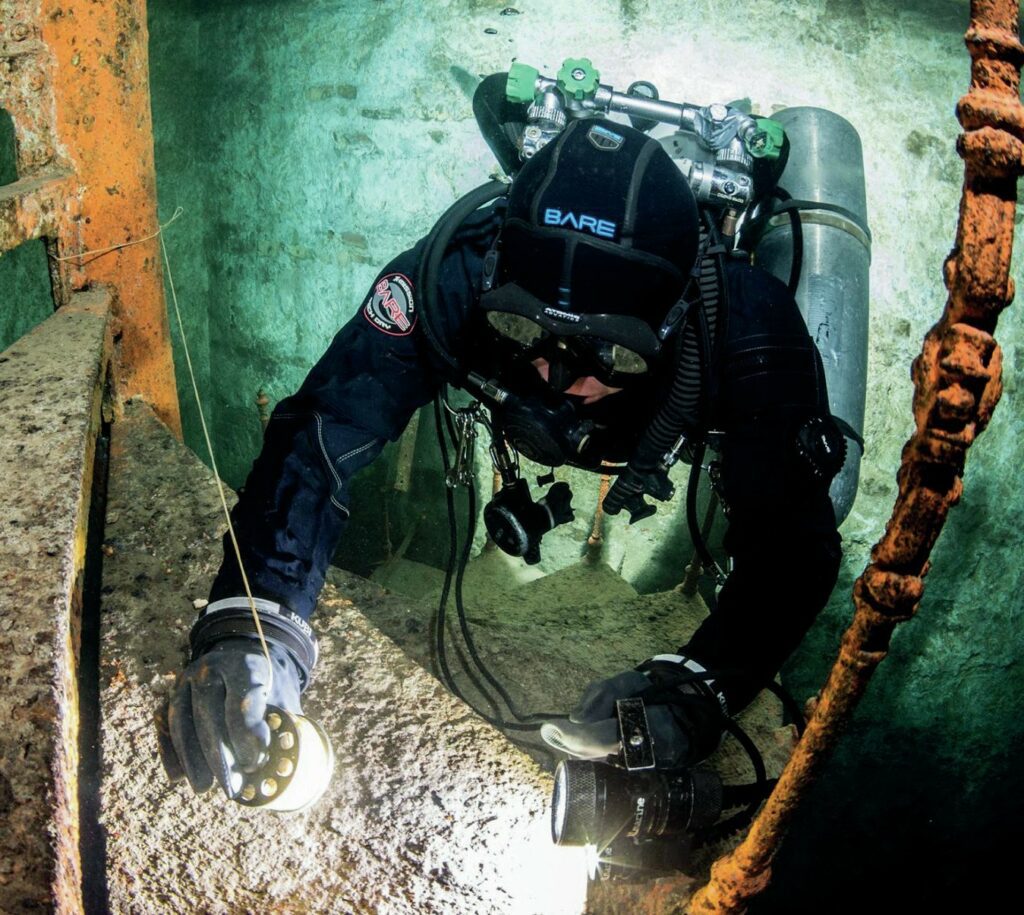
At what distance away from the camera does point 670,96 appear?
394 centimetres

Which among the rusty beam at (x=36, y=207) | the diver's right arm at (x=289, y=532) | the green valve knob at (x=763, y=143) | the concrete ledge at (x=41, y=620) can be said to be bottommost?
the diver's right arm at (x=289, y=532)

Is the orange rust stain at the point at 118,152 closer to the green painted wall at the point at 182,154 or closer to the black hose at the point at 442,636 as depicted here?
the black hose at the point at 442,636

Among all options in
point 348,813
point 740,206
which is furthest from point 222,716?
point 740,206

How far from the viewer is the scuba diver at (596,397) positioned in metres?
1.82

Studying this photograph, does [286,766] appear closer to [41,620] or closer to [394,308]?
[41,620]

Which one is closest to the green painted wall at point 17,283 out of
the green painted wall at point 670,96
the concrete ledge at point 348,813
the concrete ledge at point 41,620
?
the green painted wall at point 670,96

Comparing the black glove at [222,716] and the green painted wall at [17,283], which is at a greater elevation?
the black glove at [222,716]

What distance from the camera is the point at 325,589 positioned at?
2182 mm

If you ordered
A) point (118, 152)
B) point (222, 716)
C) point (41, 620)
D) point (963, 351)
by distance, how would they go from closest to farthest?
point (963, 351) < point (41, 620) < point (222, 716) < point (118, 152)

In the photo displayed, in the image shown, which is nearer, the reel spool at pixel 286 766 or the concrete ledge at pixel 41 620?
the concrete ledge at pixel 41 620

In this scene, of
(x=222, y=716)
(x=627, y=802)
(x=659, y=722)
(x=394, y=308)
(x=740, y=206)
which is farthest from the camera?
(x=740, y=206)

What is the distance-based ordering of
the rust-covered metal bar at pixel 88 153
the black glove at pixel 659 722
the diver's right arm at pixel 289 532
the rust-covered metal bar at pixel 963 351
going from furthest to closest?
the rust-covered metal bar at pixel 88 153 < the black glove at pixel 659 722 < the diver's right arm at pixel 289 532 < the rust-covered metal bar at pixel 963 351

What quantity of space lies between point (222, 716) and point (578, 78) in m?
2.47

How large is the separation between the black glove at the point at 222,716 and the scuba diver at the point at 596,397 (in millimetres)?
11
